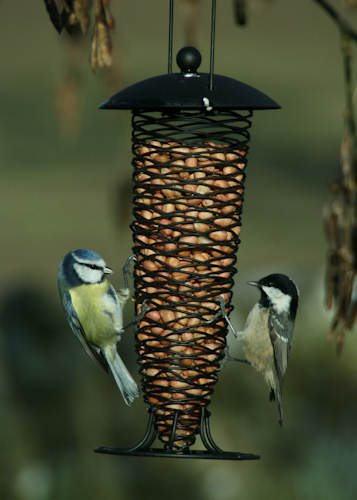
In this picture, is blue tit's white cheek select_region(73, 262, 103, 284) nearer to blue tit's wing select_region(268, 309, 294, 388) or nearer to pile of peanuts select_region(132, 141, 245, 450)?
pile of peanuts select_region(132, 141, 245, 450)

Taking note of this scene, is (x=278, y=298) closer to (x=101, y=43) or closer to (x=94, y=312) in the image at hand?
(x=94, y=312)

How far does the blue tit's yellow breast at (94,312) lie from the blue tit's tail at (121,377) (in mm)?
47

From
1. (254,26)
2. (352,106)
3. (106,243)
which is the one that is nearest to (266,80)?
(254,26)

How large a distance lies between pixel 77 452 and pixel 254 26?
10736 millimetres

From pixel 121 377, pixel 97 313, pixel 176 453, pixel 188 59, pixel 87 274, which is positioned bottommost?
pixel 176 453

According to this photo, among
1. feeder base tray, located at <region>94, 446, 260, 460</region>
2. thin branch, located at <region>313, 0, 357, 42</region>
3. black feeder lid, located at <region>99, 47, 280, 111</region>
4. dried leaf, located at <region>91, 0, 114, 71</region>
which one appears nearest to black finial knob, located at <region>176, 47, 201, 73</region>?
black feeder lid, located at <region>99, 47, 280, 111</region>

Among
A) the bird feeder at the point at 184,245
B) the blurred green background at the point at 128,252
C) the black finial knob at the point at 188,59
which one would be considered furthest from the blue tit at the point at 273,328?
the black finial knob at the point at 188,59

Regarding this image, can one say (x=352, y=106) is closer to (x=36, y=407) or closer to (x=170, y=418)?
(x=170, y=418)

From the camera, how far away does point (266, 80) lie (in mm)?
11930

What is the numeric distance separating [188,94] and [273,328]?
1029 mm

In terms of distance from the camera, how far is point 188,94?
256 cm

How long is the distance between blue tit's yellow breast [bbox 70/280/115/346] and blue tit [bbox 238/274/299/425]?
0.50 m

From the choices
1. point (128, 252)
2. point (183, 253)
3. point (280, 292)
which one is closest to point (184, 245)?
point (183, 253)

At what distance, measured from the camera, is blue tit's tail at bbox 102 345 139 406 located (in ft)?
10.1
